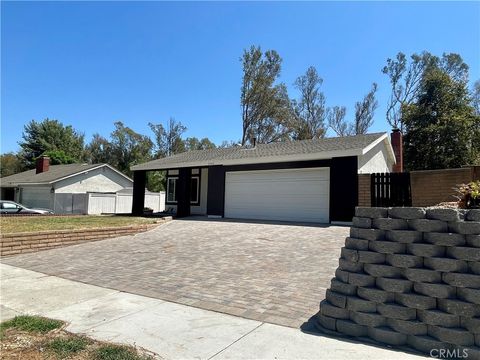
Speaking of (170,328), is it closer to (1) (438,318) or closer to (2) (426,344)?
(2) (426,344)

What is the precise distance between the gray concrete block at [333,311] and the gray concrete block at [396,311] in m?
0.41

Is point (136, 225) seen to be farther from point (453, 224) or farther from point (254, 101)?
point (254, 101)

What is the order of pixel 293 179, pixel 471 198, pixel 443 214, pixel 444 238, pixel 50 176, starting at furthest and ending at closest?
pixel 50 176 < pixel 293 179 < pixel 471 198 < pixel 443 214 < pixel 444 238

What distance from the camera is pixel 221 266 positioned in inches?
309

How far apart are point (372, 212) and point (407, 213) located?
45 centimetres

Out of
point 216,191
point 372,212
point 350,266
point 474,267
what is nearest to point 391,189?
point 216,191

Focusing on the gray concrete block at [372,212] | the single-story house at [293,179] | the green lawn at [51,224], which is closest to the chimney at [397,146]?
the single-story house at [293,179]

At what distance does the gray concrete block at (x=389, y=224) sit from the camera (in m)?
4.39

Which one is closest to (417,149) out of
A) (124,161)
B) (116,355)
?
(116,355)

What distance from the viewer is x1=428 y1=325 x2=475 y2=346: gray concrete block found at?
3.62m

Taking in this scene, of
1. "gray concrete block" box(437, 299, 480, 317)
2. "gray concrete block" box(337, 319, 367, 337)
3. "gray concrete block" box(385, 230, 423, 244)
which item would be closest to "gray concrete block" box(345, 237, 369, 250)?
"gray concrete block" box(385, 230, 423, 244)

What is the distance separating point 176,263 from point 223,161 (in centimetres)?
1051

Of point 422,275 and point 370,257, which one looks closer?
point 422,275

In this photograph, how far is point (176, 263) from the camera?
8.34 metres
